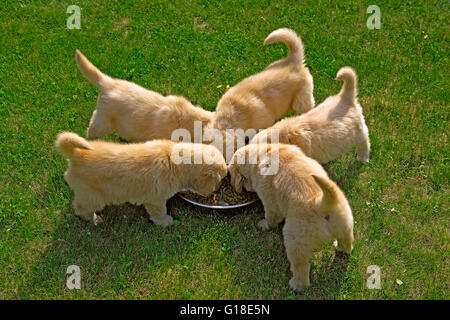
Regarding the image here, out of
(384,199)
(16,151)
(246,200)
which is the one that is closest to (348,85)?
(384,199)

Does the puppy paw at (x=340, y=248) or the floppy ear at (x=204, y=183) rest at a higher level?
the floppy ear at (x=204, y=183)

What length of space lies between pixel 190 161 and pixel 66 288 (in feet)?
5.32

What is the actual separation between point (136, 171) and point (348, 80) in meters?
2.28

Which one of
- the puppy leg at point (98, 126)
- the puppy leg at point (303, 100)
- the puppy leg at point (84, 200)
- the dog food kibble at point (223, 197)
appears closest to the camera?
the puppy leg at point (84, 200)

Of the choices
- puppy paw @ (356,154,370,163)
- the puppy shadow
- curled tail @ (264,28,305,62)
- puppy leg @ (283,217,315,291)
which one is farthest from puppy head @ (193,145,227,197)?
puppy paw @ (356,154,370,163)

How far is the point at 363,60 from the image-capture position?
5.88m

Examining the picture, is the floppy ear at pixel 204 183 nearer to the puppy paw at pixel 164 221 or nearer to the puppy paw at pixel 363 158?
the puppy paw at pixel 164 221

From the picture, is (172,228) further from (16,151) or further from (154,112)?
(16,151)

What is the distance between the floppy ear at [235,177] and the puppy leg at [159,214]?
2.38 feet

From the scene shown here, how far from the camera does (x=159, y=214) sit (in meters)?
4.09

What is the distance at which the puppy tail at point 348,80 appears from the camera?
406 cm

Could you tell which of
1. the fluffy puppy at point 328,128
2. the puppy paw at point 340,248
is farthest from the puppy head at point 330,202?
the fluffy puppy at point 328,128

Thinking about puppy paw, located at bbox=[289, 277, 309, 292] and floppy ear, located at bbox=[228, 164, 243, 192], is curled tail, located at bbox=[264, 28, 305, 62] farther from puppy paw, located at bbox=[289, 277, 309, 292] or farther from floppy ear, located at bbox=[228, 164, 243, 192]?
puppy paw, located at bbox=[289, 277, 309, 292]

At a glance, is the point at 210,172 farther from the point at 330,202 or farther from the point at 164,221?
the point at 330,202
